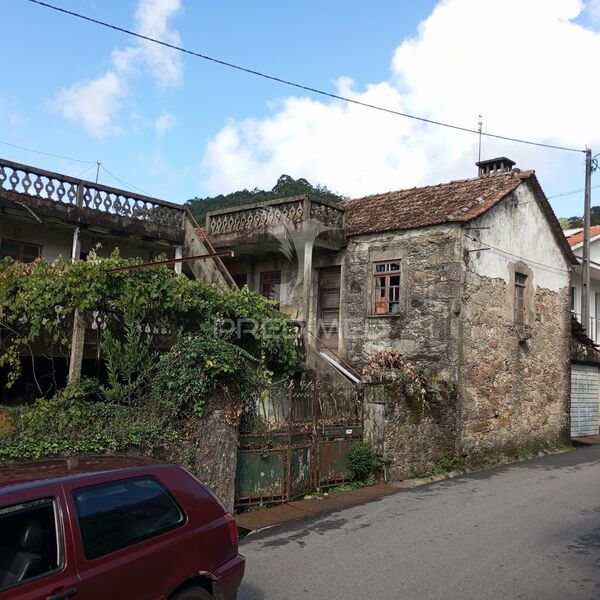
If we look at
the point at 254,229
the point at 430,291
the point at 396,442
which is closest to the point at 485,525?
the point at 396,442

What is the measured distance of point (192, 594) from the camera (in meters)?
4.00

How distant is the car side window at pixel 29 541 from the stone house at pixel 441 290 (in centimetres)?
822

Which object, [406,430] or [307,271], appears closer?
[406,430]

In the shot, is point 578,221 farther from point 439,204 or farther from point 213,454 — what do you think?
point 213,454

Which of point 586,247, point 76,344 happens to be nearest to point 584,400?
point 586,247

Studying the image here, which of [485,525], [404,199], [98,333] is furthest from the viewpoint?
[404,199]

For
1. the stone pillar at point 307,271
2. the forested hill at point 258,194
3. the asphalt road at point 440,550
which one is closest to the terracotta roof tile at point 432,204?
the stone pillar at point 307,271

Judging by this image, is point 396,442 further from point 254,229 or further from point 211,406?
point 254,229

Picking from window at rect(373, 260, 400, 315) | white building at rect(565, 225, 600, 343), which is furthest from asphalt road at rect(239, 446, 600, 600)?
white building at rect(565, 225, 600, 343)

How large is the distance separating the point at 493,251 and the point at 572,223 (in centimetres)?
3222

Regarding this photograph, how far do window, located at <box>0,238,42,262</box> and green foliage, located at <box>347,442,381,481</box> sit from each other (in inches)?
385

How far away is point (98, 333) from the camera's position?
10.5 meters

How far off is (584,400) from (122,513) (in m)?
18.4

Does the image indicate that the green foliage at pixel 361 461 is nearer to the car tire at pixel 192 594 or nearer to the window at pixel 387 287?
the window at pixel 387 287
